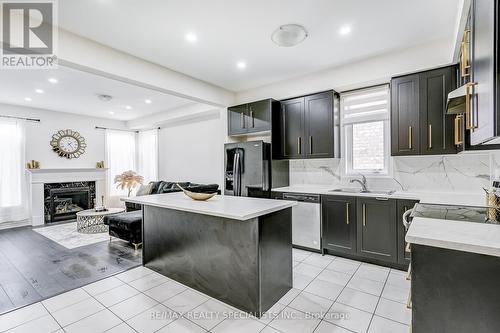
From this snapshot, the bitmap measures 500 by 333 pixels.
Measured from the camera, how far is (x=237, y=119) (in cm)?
458

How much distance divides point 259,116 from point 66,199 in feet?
18.2

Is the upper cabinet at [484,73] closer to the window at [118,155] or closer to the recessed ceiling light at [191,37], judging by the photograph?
Result: the recessed ceiling light at [191,37]

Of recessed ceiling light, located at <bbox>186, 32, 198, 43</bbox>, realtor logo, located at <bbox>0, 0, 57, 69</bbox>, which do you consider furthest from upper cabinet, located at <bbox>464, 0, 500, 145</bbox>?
realtor logo, located at <bbox>0, 0, 57, 69</bbox>

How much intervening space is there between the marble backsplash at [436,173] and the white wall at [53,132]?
6.25 metres

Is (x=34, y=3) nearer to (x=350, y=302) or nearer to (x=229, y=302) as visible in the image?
(x=229, y=302)

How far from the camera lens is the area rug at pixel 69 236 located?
4.22 meters

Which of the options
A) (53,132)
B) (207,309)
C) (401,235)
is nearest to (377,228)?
(401,235)

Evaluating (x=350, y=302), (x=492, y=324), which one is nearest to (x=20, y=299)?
(x=350, y=302)

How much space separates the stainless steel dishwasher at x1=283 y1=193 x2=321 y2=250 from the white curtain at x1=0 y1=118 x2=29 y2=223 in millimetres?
6047

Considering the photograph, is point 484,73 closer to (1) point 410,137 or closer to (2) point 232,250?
(1) point 410,137

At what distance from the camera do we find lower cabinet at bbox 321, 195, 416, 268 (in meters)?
2.94

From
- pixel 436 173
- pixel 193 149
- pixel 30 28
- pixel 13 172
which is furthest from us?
pixel 193 149

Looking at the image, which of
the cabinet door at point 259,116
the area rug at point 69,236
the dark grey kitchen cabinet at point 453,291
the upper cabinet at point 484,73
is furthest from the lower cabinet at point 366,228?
the area rug at point 69,236

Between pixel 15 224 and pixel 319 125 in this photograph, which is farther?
pixel 15 224
